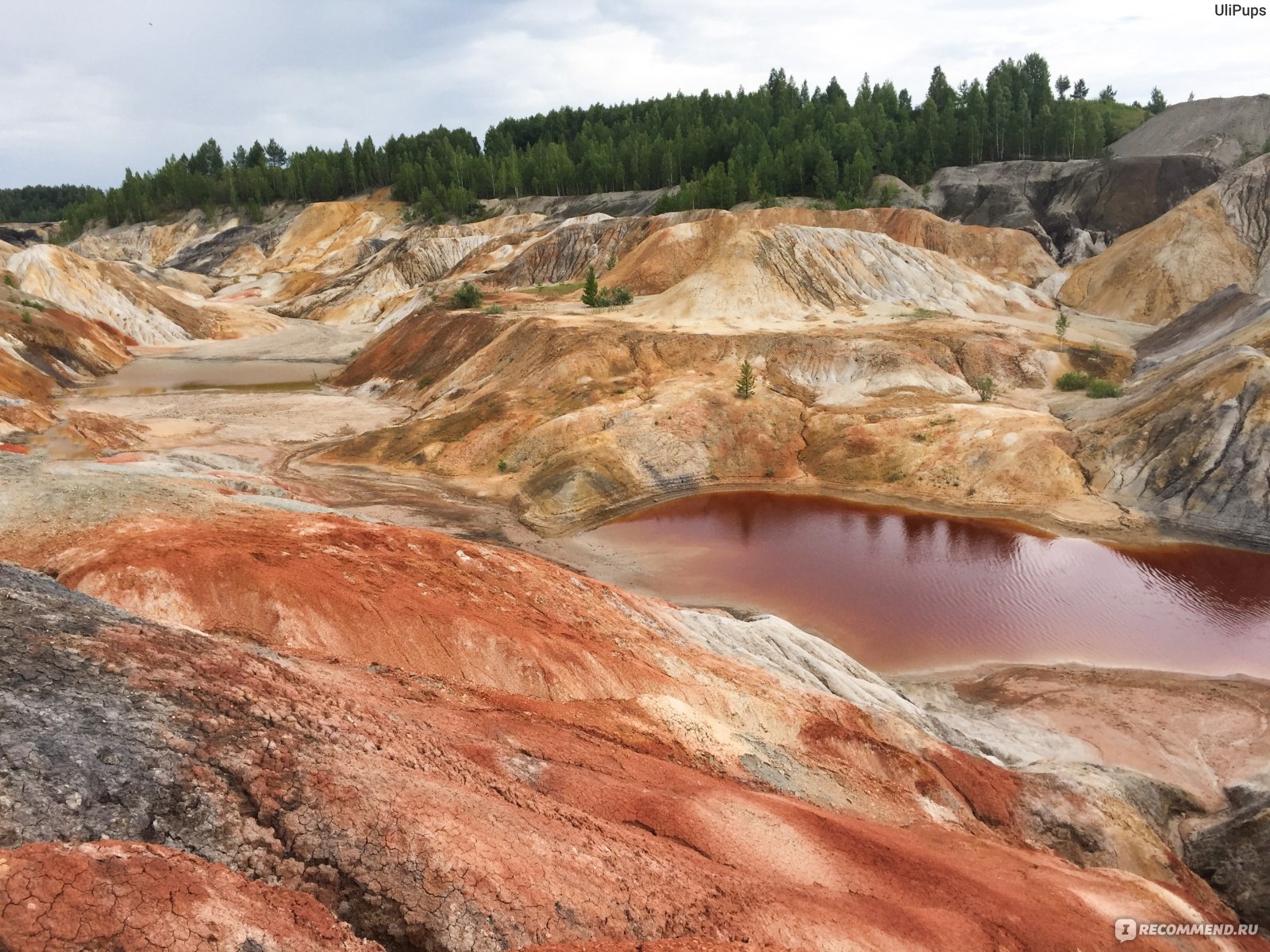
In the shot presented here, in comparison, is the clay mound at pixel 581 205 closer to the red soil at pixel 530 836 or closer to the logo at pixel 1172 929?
the red soil at pixel 530 836

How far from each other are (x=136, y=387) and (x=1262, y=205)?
3545 inches

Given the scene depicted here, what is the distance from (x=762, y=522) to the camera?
32.6 meters

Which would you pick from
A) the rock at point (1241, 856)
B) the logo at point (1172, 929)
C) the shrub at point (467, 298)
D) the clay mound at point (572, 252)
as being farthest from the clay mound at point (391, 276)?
the logo at point (1172, 929)

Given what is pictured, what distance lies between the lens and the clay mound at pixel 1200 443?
29422 mm

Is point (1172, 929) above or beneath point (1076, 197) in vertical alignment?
beneath

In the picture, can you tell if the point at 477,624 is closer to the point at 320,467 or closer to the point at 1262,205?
the point at 320,467

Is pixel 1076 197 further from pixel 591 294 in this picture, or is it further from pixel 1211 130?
pixel 591 294

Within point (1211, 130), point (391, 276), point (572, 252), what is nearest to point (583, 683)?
point (572, 252)

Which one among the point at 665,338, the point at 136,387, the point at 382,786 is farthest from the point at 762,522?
the point at 136,387

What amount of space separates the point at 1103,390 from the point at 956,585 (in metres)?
22.5

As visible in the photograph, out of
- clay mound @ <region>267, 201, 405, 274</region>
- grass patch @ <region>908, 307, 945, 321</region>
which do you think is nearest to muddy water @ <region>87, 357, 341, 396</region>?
grass patch @ <region>908, 307, 945, 321</region>

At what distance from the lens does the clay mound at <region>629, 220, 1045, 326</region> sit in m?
53.6

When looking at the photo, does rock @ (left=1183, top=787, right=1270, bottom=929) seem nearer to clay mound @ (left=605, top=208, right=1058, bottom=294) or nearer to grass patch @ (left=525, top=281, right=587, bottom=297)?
clay mound @ (left=605, top=208, right=1058, bottom=294)

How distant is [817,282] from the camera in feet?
186
